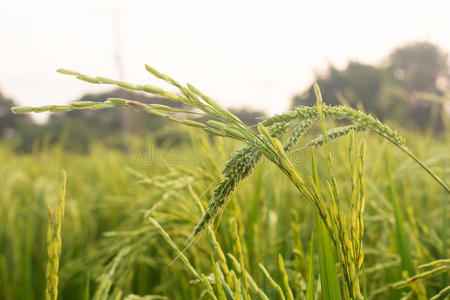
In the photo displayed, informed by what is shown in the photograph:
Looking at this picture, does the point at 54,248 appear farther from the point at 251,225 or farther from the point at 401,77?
the point at 401,77

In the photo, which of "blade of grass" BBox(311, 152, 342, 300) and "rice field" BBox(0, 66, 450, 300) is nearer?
"rice field" BBox(0, 66, 450, 300)

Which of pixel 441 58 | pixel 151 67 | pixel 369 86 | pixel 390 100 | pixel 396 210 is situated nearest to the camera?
pixel 151 67

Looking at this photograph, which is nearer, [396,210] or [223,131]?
[223,131]

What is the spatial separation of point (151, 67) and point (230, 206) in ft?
2.07

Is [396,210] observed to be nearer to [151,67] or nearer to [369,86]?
[151,67]

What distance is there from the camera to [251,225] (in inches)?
43.2

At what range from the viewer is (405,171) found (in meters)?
1.72

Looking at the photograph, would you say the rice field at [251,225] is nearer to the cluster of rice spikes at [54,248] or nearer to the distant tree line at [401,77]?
the cluster of rice spikes at [54,248]

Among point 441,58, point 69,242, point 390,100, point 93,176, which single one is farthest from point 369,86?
point 69,242

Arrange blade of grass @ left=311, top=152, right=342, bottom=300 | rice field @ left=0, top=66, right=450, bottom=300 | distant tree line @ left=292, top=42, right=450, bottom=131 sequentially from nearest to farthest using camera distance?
rice field @ left=0, top=66, right=450, bottom=300 < blade of grass @ left=311, top=152, right=342, bottom=300 < distant tree line @ left=292, top=42, right=450, bottom=131

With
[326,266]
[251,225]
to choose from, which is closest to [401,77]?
[251,225]

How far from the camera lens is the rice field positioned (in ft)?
1.54

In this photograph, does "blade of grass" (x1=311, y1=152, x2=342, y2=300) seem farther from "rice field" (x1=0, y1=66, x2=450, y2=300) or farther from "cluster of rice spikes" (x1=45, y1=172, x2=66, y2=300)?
"cluster of rice spikes" (x1=45, y1=172, x2=66, y2=300)

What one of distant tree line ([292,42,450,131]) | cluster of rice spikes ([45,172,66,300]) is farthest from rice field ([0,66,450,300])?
distant tree line ([292,42,450,131])
